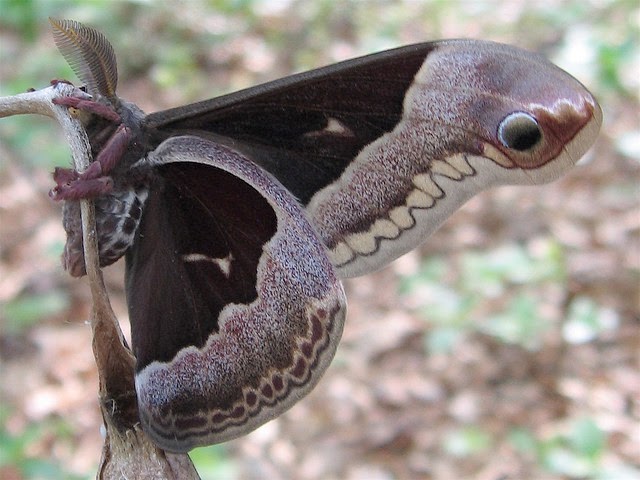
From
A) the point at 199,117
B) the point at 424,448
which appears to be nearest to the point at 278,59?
the point at 424,448

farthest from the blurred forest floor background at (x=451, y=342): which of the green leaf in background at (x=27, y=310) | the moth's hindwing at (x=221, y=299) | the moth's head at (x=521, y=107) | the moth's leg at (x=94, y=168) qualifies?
the moth's head at (x=521, y=107)

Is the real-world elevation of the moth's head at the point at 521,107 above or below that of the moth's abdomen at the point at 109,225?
below

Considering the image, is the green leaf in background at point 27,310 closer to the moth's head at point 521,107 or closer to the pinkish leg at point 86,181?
the pinkish leg at point 86,181

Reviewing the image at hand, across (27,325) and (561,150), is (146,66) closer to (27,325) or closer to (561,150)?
(27,325)

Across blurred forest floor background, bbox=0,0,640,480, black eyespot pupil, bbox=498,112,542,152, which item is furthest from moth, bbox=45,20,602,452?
blurred forest floor background, bbox=0,0,640,480

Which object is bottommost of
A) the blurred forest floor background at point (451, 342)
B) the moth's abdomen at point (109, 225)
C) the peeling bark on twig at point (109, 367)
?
the peeling bark on twig at point (109, 367)

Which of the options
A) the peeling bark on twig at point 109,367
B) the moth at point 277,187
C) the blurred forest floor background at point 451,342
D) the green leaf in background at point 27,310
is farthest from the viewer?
the green leaf in background at point 27,310

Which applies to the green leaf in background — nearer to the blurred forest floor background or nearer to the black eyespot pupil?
the blurred forest floor background
